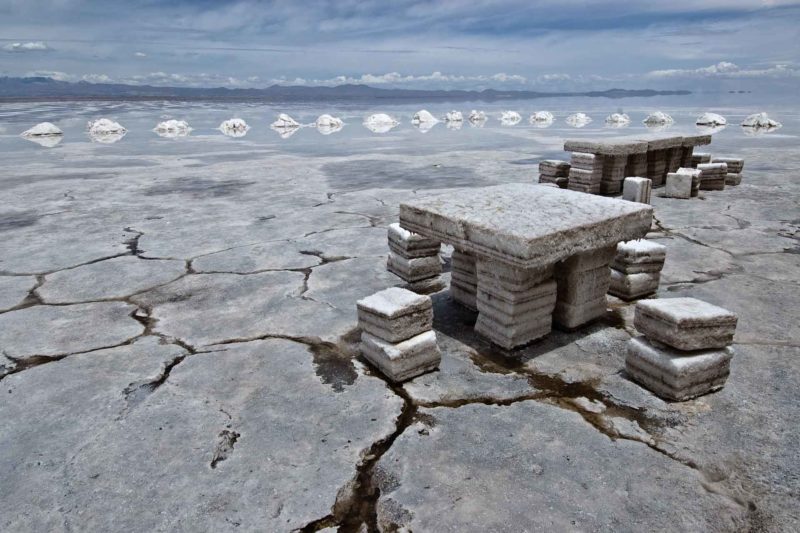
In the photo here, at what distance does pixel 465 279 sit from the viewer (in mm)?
3104

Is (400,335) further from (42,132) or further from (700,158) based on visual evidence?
(42,132)

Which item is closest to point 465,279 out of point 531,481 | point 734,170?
point 531,481

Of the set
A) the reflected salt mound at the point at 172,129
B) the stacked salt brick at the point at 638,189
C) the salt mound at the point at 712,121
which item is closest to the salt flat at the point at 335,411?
the stacked salt brick at the point at 638,189

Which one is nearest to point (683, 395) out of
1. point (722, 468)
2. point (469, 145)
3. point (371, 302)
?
point (722, 468)

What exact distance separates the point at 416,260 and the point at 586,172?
3.69 meters

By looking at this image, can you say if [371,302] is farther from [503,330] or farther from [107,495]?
[107,495]

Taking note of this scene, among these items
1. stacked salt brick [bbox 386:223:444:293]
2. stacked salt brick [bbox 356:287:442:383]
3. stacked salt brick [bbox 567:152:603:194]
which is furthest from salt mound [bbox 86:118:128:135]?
stacked salt brick [bbox 356:287:442:383]

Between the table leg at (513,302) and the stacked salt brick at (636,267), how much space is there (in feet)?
2.56

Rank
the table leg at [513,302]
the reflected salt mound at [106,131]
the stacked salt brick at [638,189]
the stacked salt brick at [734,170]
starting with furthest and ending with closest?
the reflected salt mound at [106,131] → the stacked salt brick at [734,170] → the stacked salt brick at [638,189] → the table leg at [513,302]

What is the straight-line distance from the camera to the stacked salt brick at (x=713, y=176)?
21.5 feet

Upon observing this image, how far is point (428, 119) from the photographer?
23.6m

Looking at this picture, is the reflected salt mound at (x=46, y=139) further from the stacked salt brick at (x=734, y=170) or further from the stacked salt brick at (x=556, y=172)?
the stacked salt brick at (x=734, y=170)

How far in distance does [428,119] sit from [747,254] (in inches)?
813

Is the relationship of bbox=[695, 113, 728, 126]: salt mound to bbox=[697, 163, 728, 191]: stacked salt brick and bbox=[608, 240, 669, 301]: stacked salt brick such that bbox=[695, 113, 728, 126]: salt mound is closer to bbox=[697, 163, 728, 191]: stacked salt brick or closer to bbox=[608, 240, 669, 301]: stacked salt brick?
bbox=[697, 163, 728, 191]: stacked salt brick
